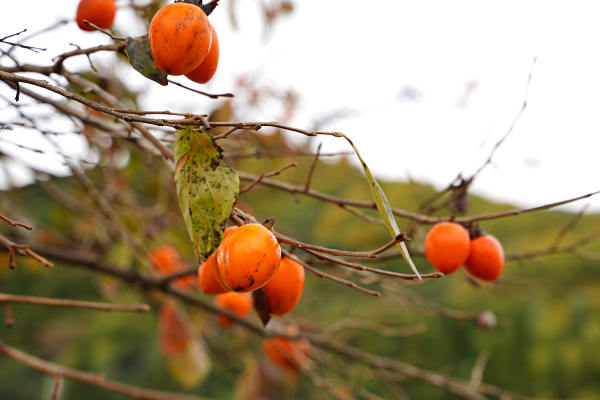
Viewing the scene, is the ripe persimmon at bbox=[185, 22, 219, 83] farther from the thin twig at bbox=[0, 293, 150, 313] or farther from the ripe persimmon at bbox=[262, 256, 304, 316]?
the thin twig at bbox=[0, 293, 150, 313]

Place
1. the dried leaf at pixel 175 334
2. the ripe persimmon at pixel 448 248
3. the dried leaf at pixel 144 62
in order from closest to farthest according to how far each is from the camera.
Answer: the dried leaf at pixel 144 62, the ripe persimmon at pixel 448 248, the dried leaf at pixel 175 334

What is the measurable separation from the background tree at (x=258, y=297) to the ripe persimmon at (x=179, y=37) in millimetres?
73

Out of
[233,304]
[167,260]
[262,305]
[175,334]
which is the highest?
[262,305]

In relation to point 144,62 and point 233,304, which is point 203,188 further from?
point 233,304

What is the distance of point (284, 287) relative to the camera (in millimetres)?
746

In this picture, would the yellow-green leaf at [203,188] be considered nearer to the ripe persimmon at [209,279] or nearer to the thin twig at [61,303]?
the ripe persimmon at [209,279]

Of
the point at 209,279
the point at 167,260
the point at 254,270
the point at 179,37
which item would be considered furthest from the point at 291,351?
the point at 179,37

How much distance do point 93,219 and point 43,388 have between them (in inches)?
99.7

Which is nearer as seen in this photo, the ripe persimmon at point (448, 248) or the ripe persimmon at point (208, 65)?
the ripe persimmon at point (208, 65)

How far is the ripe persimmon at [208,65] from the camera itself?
75cm

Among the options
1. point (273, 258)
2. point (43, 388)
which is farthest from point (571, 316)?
point (43, 388)

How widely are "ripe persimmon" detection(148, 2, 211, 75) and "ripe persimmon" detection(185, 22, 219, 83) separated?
70 mm

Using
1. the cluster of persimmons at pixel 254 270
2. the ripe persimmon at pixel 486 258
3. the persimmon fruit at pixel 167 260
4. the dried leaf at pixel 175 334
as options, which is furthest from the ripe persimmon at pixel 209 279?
the dried leaf at pixel 175 334

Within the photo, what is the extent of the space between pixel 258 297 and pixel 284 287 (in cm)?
5
